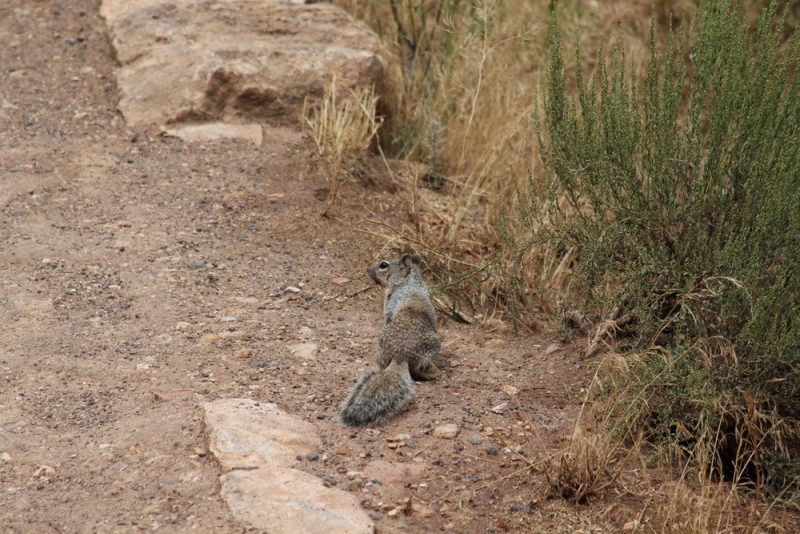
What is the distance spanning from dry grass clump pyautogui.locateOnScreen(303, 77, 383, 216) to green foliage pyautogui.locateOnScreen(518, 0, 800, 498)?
1.80m

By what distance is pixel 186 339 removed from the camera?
502 cm

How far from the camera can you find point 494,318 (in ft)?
18.9

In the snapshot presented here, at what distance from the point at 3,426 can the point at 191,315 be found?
1285 millimetres

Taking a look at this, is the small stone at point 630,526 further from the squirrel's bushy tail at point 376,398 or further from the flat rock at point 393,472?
the squirrel's bushy tail at point 376,398

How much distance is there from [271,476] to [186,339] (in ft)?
4.66

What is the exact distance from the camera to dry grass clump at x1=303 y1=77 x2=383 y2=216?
641 cm

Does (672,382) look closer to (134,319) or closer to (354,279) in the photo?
(354,279)

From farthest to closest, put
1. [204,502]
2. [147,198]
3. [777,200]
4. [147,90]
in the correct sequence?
[147,90], [147,198], [777,200], [204,502]

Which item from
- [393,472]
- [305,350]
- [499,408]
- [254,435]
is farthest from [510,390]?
[254,435]

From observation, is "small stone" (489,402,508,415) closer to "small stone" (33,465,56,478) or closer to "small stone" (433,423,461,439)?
"small stone" (433,423,461,439)

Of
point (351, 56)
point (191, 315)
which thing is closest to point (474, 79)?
point (351, 56)

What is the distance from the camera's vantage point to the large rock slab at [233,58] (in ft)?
23.6

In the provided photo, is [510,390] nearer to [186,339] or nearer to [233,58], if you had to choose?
[186,339]

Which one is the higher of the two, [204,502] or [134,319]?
[204,502]
